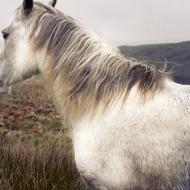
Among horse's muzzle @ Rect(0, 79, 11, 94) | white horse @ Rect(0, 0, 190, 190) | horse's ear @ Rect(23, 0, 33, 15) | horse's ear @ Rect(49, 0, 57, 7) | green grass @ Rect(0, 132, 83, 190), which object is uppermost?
horse's ear @ Rect(49, 0, 57, 7)

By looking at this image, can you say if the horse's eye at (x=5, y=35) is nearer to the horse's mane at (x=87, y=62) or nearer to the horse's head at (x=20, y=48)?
the horse's head at (x=20, y=48)

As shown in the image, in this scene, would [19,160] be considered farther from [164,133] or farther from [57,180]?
[164,133]

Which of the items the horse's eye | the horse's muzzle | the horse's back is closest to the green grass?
the horse's muzzle

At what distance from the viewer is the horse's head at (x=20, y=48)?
438 cm

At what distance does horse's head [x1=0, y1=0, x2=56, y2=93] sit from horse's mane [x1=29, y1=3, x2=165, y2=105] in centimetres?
10

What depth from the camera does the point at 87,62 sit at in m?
4.08

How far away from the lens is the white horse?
11.8 ft

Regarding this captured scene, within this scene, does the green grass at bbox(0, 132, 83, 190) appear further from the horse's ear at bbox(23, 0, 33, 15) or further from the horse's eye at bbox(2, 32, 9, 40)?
the horse's ear at bbox(23, 0, 33, 15)

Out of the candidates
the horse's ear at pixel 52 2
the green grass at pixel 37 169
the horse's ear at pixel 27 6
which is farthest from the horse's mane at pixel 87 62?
the green grass at pixel 37 169

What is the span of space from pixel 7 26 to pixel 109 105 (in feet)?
4.95

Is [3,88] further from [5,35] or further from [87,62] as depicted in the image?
[87,62]

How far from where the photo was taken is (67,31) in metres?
4.26

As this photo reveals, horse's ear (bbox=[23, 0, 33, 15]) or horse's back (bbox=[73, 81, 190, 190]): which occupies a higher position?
horse's ear (bbox=[23, 0, 33, 15])

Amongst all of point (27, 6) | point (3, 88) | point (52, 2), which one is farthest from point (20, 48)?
point (52, 2)
